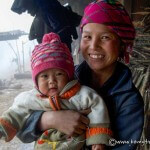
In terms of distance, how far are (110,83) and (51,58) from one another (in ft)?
1.17

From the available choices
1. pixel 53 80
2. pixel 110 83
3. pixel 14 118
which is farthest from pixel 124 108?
pixel 14 118

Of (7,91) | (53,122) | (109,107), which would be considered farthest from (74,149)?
(7,91)

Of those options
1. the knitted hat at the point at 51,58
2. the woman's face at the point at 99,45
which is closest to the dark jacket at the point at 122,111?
the woman's face at the point at 99,45

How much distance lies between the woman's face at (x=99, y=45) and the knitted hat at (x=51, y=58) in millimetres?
125

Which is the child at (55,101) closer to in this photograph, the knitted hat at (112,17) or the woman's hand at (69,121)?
the woman's hand at (69,121)

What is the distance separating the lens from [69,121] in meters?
1.18

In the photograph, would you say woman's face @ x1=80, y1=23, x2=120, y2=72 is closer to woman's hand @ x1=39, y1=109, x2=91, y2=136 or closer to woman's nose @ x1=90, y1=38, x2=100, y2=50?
woman's nose @ x1=90, y1=38, x2=100, y2=50

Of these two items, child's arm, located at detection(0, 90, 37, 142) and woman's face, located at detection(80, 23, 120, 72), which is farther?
woman's face, located at detection(80, 23, 120, 72)

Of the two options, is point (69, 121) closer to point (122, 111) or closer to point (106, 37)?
point (122, 111)

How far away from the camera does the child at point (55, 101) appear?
1145 mm

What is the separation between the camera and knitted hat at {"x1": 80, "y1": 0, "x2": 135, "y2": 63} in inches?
48.6

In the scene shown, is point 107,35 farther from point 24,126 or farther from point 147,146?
point 147,146

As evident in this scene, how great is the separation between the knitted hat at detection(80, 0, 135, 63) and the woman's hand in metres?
0.46

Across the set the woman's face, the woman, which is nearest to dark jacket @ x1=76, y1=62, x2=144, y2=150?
the woman
